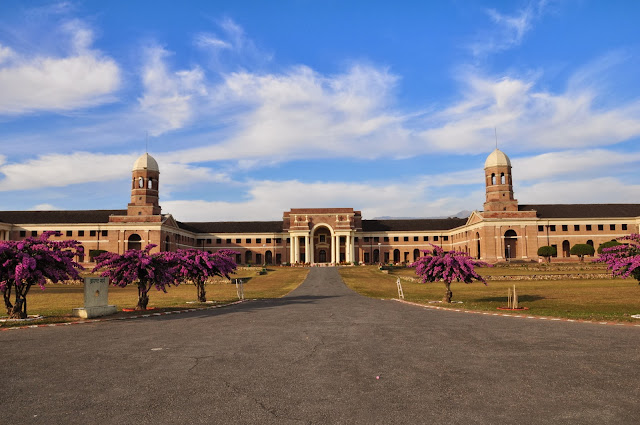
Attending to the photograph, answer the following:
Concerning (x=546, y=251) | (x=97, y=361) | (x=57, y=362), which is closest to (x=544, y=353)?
(x=97, y=361)

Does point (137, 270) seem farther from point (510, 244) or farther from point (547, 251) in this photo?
point (510, 244)

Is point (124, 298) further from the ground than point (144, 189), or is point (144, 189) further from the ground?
point (144, 189)

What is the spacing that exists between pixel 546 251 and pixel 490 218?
10.3 metres

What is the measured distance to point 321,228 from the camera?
347 ft

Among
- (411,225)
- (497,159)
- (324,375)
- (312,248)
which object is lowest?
(324,375)

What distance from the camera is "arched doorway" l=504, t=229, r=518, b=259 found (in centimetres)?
8362

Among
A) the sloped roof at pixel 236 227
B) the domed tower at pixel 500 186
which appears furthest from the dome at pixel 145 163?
the domed tower at pixel 500 186

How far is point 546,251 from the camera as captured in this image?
3027 inches

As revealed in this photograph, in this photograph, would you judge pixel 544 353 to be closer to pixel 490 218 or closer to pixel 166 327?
pixel 166 327

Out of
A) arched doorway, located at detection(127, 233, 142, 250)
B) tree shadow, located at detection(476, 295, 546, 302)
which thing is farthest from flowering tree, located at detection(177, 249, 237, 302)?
arched doorway, located at detection(127, 233, 142, 250)

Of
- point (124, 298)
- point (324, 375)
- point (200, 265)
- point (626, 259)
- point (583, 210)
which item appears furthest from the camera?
point (583, 210)

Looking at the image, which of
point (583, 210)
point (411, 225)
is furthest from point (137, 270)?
point (411, 225)

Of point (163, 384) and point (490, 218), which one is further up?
point (490, 218)

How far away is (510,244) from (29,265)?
8000 cm
